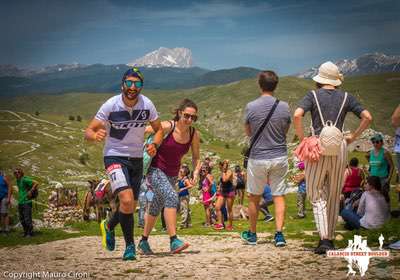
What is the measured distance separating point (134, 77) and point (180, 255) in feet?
10.5

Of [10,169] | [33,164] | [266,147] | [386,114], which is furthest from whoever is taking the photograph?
[386,114]

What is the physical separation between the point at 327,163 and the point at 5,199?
15180 mm

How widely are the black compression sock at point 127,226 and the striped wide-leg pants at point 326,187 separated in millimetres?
3045

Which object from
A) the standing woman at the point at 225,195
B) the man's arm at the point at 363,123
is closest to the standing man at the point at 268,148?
the man's arm at the point at 363,123

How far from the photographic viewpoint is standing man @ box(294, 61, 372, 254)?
29.4 ft

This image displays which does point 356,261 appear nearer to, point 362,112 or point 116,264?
point 362,112

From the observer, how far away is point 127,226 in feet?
31.3

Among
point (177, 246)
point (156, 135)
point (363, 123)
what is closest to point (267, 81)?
point (363, 123)

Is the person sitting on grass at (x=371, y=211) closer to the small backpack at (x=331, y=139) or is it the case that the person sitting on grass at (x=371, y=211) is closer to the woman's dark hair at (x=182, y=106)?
the small backpack at (x=331, y=139)

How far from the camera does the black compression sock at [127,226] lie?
9477 millimetres

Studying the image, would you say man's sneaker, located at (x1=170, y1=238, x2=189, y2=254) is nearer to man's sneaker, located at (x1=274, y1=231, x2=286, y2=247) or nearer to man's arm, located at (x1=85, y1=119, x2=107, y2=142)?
man's sneaker, located at (x1=274, y1=231, x2=286, y2=247)

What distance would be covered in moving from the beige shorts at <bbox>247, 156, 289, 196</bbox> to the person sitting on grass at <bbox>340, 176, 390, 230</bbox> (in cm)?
361

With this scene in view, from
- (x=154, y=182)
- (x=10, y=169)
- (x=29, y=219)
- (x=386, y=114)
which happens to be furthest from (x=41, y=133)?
(x=386, y=114)

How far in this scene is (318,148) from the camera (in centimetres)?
883
